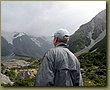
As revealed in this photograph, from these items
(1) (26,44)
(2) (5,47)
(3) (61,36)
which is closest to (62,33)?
(3) (61,36)

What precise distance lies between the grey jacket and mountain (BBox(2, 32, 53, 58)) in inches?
3.1

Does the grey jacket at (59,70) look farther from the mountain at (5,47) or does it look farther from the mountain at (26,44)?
the mountain at (5,47)

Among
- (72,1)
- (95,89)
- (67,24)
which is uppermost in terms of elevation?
(72,1)

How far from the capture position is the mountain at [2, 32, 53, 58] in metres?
3.47

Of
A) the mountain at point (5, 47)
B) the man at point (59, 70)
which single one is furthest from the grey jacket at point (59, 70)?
the mountain at point (5, 47)

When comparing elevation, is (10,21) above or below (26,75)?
above

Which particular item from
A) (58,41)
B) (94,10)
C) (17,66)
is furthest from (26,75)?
(94,10)

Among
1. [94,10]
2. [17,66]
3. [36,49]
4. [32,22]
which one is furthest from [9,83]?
[94,10]

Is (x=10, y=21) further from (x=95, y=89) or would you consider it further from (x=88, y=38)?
(x=95, y=89)

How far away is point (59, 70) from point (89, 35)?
1.45 ft

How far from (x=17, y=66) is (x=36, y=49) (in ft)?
0.80

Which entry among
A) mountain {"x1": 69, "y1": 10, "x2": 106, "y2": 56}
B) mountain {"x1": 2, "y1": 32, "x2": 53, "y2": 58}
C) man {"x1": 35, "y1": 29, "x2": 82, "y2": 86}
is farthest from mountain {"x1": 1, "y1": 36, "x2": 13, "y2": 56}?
mountain {"x1": 69, "y1": 10, "x2": 106, "y2": 56}

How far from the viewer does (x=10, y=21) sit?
3506 mm

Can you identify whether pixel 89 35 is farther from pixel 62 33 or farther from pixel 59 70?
pixel 59 70
